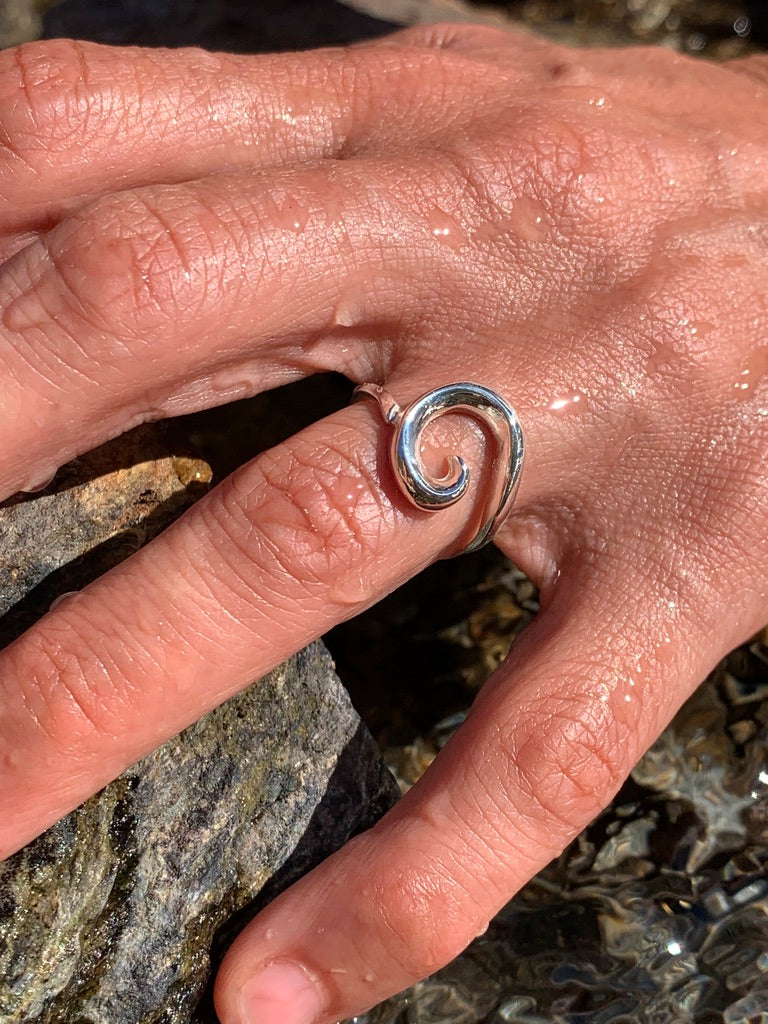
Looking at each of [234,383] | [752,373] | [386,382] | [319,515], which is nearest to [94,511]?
A: [234,383]

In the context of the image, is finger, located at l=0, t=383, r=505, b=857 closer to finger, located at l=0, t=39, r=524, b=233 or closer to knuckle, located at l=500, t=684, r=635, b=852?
knuckle, located at l=500, t=684, r=635, b=852

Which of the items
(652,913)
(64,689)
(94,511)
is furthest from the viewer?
(652,913)

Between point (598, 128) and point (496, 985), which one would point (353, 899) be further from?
point (598, 128)

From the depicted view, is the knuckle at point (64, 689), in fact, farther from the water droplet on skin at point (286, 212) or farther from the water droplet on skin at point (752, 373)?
the water droplet on skin at point (752, 373)

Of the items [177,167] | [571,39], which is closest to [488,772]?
[177,167]

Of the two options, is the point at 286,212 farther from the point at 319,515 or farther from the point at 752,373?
the point at 752,373
